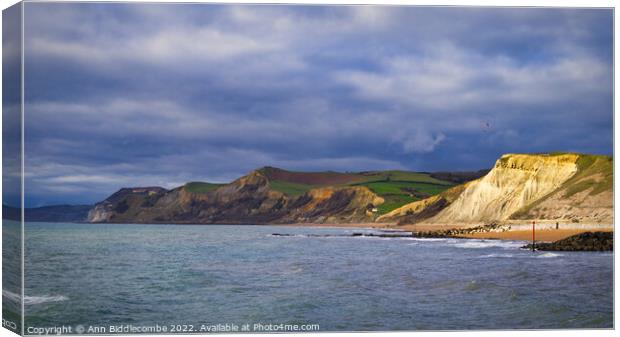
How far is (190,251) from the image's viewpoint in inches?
840

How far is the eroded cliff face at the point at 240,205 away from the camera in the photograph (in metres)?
20.9

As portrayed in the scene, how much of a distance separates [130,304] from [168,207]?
14917mm

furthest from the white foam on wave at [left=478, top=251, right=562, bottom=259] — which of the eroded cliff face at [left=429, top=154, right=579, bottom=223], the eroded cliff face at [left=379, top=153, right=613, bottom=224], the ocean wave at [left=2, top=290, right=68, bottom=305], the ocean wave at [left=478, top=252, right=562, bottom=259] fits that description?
the ocean wave at [left=2, top=290, right=68, bottom=305]

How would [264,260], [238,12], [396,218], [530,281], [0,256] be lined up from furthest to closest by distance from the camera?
[396,218] → [264,260] → [530,281] → [238,12] → [0,256]

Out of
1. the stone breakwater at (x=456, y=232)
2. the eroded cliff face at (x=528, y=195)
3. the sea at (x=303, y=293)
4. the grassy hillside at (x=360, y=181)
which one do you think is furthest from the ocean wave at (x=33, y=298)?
the stone breakwater at (x=456, y=232)

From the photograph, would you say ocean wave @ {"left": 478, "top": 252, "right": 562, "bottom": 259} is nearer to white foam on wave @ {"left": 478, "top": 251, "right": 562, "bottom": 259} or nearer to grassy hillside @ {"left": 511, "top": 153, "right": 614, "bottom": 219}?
white foam on wave @ {"left": 478, "top": 251, "right": 562, "bottom": 259}

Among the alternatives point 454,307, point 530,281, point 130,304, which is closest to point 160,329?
point 130,304

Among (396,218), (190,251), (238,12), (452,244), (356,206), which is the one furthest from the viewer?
(396,218)

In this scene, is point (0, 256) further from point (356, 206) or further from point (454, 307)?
point (356, 206)

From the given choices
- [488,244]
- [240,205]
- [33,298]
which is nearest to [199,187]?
[240,205]

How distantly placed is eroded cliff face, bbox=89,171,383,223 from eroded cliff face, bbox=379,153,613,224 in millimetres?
2636

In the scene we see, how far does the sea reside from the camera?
11148 millimetres

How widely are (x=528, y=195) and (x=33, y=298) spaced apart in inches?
931

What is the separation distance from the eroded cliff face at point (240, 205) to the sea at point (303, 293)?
2.22 meters
